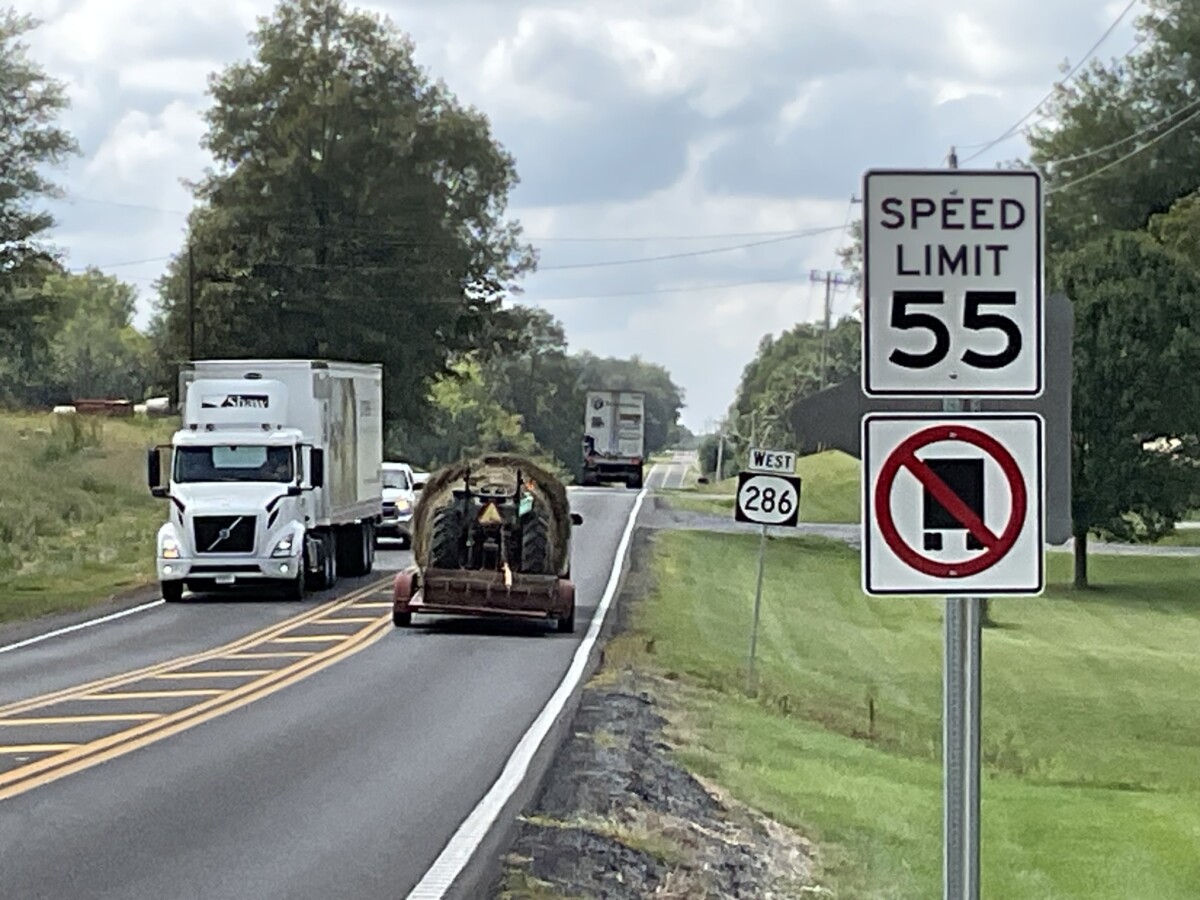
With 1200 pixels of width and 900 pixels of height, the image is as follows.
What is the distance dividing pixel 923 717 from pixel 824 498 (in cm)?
5252

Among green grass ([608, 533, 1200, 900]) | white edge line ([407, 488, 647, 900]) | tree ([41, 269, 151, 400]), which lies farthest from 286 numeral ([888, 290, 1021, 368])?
tree ([41, 269, 151, 400])

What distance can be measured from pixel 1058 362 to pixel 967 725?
Result: 1472mm

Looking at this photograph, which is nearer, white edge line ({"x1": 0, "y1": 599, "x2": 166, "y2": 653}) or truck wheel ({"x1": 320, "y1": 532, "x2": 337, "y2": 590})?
white edge line ({"x1": 0, "y1": 599, "x2": 166, "y2": 653})

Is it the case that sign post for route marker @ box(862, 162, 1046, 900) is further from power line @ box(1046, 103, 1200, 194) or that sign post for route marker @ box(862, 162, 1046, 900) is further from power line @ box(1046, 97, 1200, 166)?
power line @ box(1046, 97, 1200, 166)

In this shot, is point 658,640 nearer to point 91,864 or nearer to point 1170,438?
point 91,864

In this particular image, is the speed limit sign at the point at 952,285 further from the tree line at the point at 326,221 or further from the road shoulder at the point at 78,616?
the tree line at the point at 326,221

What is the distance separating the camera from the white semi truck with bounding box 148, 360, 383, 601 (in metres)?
32.9

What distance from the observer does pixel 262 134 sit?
7300 cm

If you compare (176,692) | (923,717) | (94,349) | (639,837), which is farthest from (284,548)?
(94,349)

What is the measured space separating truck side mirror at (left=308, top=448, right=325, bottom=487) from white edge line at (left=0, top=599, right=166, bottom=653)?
122 inches

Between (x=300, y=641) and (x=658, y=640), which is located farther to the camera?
(x=658, y=640)

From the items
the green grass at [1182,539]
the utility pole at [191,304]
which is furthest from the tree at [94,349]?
the green grass at [1182,539]

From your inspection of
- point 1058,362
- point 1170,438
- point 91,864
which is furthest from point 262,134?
point 1058,362

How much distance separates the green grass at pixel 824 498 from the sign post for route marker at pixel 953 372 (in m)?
59.1
